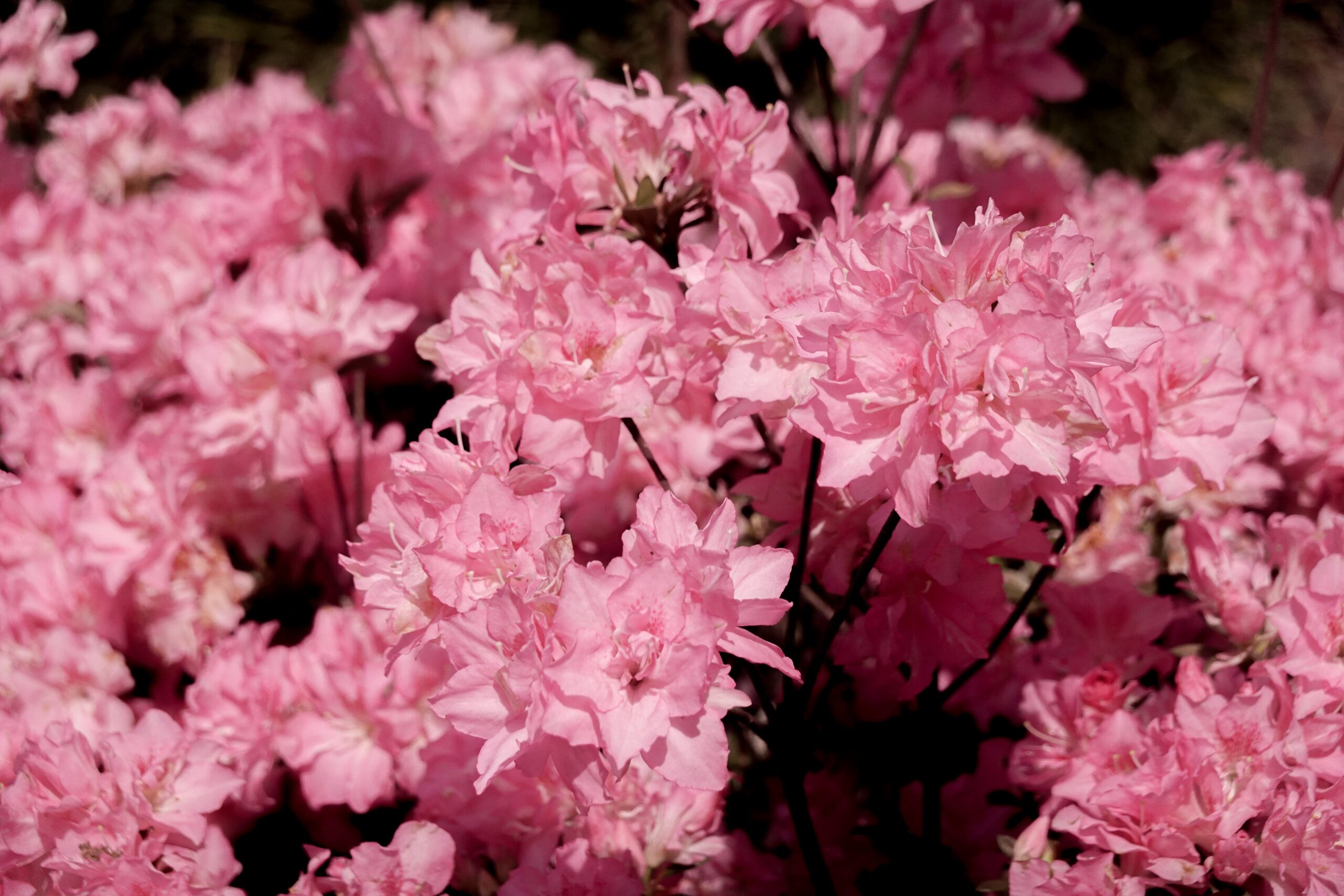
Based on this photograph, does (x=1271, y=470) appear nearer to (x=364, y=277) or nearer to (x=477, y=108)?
(x=364, y=277)

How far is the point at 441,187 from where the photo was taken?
164cm

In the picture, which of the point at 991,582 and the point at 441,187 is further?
the point at 441,187

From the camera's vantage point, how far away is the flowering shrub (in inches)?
28.6

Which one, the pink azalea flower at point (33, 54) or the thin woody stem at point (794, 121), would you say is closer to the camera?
the thin woody stem at point (794, 121)

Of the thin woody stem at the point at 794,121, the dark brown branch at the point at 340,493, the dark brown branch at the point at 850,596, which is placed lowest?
the dark brown branch at the point at 340,493

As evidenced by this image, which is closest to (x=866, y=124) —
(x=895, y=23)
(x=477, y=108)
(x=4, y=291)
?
(x=477, y=108)

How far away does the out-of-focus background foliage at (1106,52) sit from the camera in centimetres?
483

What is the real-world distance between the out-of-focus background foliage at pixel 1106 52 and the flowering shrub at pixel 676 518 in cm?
345

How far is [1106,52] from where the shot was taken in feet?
16.4

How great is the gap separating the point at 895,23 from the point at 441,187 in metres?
0.70

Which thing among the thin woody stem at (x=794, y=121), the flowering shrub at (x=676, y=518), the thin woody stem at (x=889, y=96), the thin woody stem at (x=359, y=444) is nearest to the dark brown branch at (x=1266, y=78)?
the flowering shrub at (x=676, y=518)

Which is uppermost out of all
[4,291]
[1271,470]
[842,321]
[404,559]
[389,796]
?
[842,321]

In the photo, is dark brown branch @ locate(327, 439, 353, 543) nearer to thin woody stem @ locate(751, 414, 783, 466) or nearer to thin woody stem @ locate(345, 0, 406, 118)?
thin woody stem @ locate(751, 414, 783, 466)

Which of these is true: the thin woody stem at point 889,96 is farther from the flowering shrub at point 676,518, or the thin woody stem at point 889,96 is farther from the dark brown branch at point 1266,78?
the dark brown branch at point 1266,78
